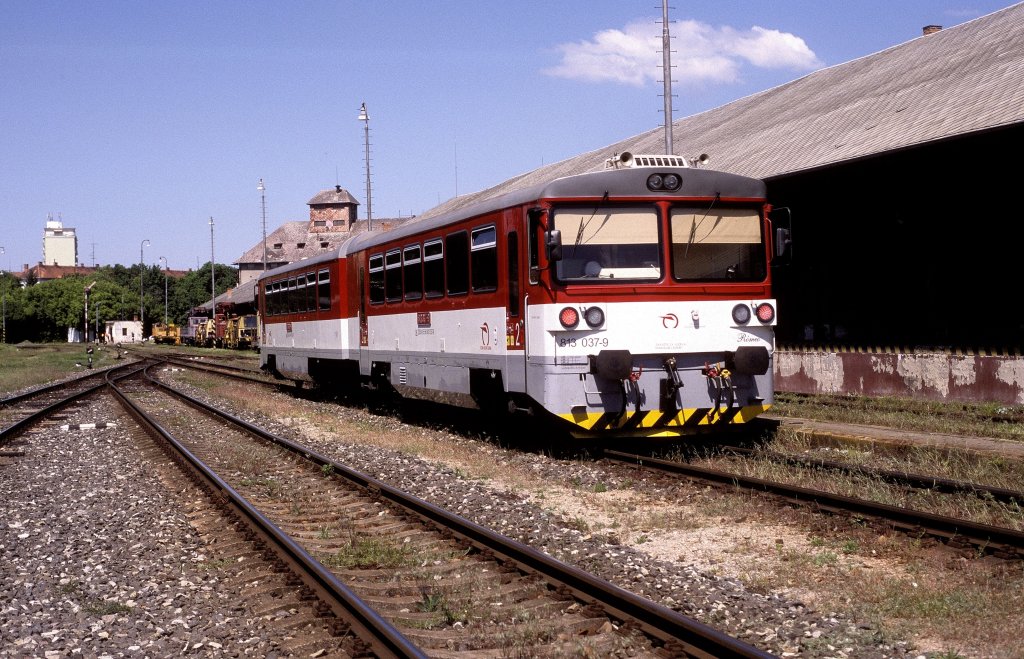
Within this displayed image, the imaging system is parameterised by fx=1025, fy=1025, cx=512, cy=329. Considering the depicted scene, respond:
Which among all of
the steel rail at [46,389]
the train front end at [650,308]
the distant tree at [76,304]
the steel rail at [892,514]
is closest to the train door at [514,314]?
the train front end at [650,308]

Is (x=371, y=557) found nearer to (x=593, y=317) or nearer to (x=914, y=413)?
(x=593, y=317)

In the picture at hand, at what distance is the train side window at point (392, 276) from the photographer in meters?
15.9

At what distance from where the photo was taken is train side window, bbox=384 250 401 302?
52.2 ft

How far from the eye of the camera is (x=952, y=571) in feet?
20.6

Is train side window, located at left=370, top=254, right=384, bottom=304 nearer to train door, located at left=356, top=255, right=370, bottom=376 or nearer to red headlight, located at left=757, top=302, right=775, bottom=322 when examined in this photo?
train door, located at left=356, top=255, right=370, bottom=376

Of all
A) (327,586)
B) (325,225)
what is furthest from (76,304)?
(327,586)

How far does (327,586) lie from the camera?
6.18 m

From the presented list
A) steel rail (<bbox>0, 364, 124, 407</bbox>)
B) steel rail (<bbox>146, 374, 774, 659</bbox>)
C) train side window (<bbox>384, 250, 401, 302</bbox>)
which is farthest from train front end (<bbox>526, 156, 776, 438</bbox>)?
steel rail (<bbox>0, 364, 124, 407</bbox>)

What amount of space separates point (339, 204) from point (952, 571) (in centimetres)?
11105

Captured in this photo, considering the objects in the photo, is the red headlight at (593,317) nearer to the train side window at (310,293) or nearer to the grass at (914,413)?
the grass at (914,413)

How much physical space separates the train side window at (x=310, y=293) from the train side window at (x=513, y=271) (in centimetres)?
965

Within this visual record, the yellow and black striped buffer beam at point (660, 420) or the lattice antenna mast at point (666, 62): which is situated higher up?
the lattice antenna mast at point (666, 62)

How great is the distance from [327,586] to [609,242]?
6.12 metres

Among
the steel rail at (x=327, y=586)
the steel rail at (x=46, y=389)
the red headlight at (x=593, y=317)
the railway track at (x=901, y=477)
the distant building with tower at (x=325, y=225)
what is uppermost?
the distant building with tower at (x=325, y=225)
